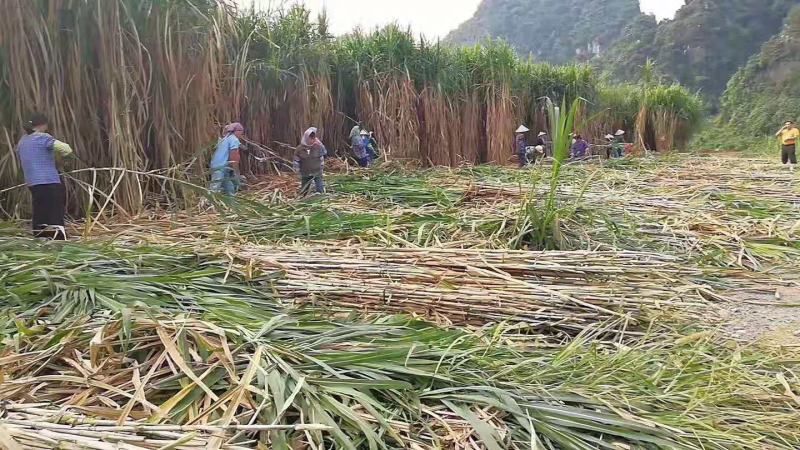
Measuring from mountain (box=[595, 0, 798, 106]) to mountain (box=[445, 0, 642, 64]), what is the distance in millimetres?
8100

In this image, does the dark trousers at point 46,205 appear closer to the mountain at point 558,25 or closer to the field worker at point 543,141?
the field worker at point 543,141

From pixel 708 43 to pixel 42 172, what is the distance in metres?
40.9

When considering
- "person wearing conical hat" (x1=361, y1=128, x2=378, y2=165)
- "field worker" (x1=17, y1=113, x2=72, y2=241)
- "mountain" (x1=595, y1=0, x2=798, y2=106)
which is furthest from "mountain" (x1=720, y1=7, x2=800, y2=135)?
"field worker" (x1=17, y1=113, x2=72, y2=241)

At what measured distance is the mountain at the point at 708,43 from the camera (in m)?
37.8

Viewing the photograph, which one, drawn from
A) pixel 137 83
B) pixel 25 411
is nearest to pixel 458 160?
pixel 137 83

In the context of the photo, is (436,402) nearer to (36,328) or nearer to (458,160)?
(36,328)

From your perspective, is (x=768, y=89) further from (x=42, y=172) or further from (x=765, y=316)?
(x=42, y=172)

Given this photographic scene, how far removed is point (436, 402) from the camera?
192cm

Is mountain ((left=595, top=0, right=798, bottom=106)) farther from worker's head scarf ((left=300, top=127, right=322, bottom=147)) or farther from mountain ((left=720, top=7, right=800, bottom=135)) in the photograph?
worker's head scarf ((left=300, top=127, right=322, bottom=147))

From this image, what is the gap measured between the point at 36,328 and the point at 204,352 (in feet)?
2.17

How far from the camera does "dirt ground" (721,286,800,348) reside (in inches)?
108

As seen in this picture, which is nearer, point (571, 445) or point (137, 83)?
point (571, 445)

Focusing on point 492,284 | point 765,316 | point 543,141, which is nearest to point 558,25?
point 543,141

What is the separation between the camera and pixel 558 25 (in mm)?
61094
